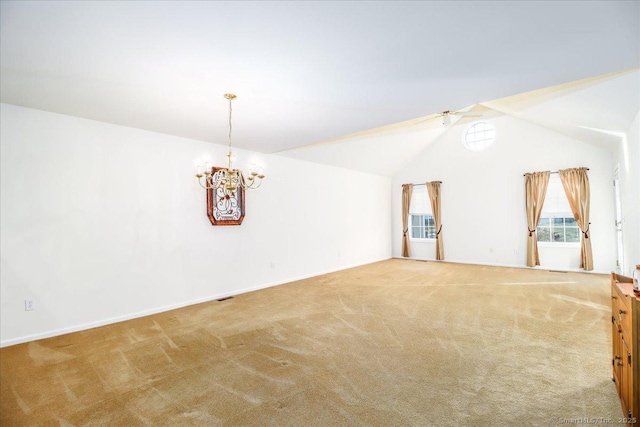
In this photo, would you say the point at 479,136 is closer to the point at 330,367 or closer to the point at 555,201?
Result: the point at 555,201

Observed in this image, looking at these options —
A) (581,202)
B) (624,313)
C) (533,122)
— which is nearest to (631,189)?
(581,202)

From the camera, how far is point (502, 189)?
24.2 feet

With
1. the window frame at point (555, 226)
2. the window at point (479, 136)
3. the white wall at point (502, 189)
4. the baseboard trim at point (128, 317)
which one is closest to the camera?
the baseboard trim at point (128, 317)

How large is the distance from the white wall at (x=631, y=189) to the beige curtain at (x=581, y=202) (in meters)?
1.31

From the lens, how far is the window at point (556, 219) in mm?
6641

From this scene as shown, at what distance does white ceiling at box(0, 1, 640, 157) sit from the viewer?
1789 millimetres

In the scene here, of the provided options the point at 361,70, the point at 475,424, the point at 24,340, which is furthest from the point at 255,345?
the point at 361,70

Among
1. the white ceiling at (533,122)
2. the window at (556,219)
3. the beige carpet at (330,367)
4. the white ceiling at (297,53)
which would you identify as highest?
the white ceiling at (533,122)

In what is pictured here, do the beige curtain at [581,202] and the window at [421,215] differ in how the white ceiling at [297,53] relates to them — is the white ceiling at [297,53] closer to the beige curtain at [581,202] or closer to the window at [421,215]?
the beige curtain at [581,202]

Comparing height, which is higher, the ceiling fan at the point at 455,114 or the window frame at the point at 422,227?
the ceiling fan at the point at 455,114

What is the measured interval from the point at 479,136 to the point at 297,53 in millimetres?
6945

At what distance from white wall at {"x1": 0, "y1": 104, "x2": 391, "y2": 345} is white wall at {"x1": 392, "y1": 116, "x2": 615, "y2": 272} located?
186 inches

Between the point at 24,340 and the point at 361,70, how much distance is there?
447 cm

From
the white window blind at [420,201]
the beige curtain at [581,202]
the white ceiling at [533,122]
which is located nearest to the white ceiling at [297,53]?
the white ceiling at [533,122]
